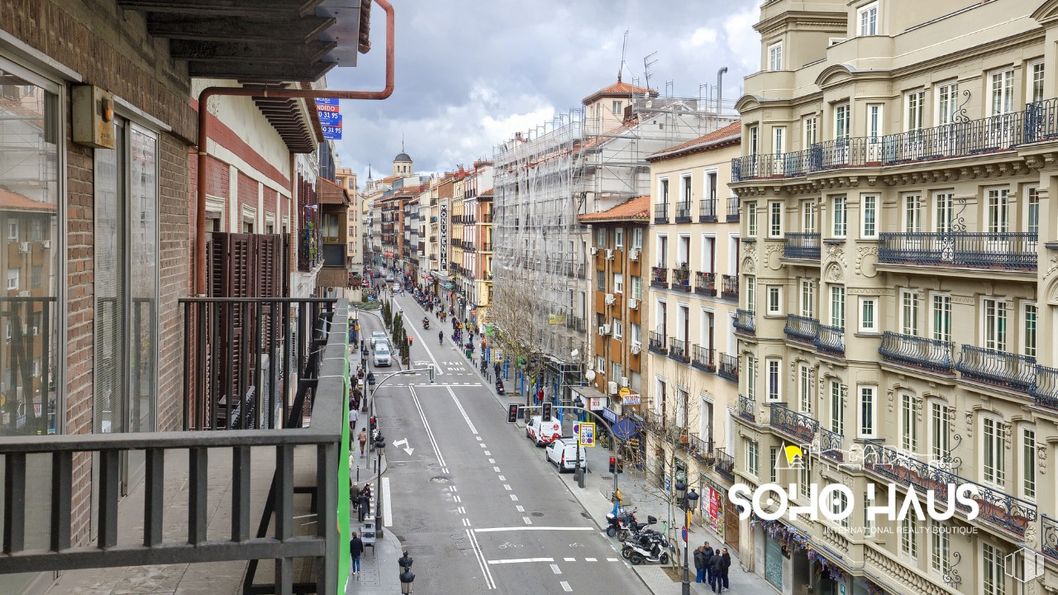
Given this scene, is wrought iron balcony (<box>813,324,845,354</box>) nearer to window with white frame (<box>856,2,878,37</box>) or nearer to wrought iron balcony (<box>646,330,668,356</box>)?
window with white frame (<box>856,2,878,37</box>)

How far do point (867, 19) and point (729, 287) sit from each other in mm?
11051

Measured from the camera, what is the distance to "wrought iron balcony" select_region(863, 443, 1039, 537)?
752 inches

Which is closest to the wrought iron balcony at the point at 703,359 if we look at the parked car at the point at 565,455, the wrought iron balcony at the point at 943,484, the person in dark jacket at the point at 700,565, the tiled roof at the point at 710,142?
the parked car at the point at 565,455

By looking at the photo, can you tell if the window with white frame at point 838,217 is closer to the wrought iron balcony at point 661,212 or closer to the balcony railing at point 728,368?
the balcony railing at point 728,368

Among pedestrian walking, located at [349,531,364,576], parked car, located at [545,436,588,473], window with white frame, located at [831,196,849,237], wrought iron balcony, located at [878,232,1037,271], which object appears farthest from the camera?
parked car, located at [545,436,588,473]

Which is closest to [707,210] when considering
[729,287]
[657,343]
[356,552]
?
[729,287]

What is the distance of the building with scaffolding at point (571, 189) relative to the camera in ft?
154

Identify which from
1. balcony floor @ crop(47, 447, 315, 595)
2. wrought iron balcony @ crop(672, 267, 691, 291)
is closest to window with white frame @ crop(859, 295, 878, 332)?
wrought iron balcony @ crop(672, 267, 691, 291)

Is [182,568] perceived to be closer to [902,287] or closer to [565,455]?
[902,287]

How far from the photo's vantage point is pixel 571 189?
49.6 metres

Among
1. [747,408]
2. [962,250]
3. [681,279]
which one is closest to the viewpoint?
[962,250]

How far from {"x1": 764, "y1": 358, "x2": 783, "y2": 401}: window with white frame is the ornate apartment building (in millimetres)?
126

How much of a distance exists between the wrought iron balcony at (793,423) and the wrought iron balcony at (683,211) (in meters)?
10.3

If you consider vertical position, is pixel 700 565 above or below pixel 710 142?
below
